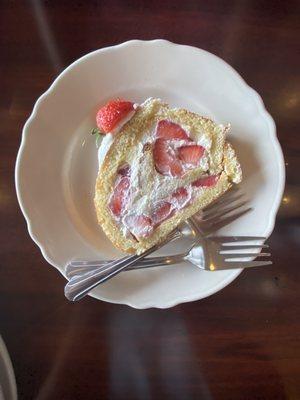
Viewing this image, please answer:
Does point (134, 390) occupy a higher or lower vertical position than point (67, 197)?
lower

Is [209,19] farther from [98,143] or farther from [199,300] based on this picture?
[199,300]

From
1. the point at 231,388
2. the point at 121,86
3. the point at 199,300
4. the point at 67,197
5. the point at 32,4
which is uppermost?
the point at 32,4

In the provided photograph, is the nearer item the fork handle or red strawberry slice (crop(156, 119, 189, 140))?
the fork handle

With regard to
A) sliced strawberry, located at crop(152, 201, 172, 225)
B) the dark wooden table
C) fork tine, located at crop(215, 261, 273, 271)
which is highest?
sliced strawberry, located at crop(152, 201, 172, 225)

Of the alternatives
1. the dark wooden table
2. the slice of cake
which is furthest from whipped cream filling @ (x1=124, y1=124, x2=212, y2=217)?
the dark wooden table

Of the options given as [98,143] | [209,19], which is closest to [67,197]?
[98,143]

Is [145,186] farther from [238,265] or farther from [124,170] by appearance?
[238,265]

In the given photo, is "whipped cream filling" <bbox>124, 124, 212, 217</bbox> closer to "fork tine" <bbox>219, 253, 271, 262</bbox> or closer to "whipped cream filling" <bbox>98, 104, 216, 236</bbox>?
"whipped cream filling" <bbox>98, 104, 216, 236</bbox>
